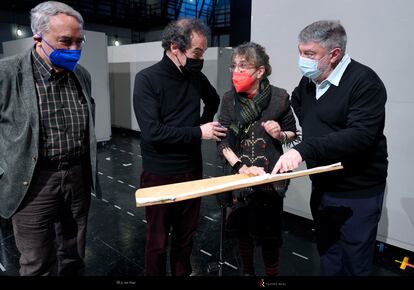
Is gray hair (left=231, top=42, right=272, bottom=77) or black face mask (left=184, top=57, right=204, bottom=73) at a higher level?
gray hair (left=231, top=42, right=272, bottom=77)

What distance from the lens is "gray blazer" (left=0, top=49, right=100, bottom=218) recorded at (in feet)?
4.57

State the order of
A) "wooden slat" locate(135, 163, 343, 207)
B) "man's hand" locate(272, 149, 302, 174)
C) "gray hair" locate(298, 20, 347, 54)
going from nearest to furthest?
"wooden slat" locate(135, 163, 343, 207), "man's hand" locate(272, 149, 302, 174), "gray hair" locate(298, 20, 347, 54)

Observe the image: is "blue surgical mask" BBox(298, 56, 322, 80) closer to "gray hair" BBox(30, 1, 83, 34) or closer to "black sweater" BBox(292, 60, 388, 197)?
"black sweater" BBox(292, 60, 388, 197)

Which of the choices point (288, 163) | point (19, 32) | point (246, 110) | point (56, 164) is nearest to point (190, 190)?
point (288, 163)

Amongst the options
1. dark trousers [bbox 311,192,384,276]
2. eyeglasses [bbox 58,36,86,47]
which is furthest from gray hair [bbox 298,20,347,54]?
eyeglasses [bbox 58,36,86,47]

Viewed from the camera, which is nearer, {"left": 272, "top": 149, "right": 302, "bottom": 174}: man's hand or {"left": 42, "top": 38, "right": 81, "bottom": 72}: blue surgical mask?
{"left": 272, "top": 149, "right": 302, "bottom": 174}: man's hand

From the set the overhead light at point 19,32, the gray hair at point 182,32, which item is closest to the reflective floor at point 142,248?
the gray hair at point 182,32

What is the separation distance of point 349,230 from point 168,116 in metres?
1.08

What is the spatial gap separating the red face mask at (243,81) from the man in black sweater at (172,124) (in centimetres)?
21

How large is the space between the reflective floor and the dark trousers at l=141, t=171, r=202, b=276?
0.50 ft

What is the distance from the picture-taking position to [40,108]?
1459 mm

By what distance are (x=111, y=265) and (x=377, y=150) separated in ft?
6.27

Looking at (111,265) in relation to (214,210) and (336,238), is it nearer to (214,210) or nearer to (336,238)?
(214,210)

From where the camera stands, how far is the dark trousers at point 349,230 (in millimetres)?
1500
